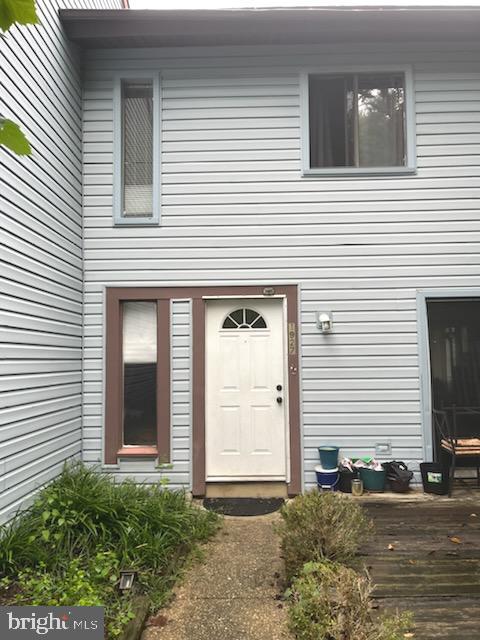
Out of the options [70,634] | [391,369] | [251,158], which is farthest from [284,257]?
[70,634]

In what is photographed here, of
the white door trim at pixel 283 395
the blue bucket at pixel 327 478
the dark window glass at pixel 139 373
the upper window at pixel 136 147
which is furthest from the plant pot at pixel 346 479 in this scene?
the upper window at pixel 136 147

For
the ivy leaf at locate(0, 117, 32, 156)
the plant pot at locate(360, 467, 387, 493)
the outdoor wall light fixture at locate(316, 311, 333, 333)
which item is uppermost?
the ivy leaf at locate(0, 117, 32, 156)

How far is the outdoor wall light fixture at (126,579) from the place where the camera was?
2879 millimetres

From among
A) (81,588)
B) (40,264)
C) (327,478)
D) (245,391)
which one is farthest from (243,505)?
(40,264)

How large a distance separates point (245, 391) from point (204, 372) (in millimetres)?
512

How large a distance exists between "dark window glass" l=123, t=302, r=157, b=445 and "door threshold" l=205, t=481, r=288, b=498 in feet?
2.82

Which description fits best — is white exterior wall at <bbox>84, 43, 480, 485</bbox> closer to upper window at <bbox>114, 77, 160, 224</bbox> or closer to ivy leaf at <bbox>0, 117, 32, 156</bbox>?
upper window at <bbox>114, 77, 160, 224</bbox>

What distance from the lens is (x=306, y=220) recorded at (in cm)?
511

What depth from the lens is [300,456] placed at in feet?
16.1

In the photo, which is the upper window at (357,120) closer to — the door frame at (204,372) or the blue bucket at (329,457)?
the door frame at (204,372)

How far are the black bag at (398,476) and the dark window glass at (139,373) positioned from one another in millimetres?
2617

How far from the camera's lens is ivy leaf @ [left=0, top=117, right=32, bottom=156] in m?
0.96

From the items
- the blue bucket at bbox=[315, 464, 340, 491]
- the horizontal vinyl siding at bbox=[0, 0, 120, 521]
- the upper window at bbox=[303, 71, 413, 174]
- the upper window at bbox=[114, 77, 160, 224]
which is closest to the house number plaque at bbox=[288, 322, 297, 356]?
the blue bucket at bbox=[315, 464, 340, 491]

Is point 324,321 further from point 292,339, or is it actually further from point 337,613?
point 337,613
